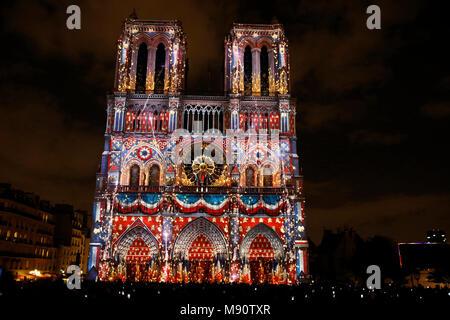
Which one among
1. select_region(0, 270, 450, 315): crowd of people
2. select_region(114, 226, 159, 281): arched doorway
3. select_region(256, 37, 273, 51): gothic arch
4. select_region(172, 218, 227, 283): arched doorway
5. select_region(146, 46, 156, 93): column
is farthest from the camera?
select_region(256, 37, 273, 51): gothic arch

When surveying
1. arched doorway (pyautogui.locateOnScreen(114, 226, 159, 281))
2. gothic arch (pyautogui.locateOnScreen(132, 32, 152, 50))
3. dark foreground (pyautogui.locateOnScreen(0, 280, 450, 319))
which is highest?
gothic arch (pyautogui.locateOnScreen(132, 32, 152, 50))

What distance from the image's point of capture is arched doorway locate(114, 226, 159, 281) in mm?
37125

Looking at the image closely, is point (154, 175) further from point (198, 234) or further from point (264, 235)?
point (264, 235)

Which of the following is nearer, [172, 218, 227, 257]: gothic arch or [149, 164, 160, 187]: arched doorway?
[172, 218, 227, 257]: gothic arch

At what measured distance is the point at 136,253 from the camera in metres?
37.9

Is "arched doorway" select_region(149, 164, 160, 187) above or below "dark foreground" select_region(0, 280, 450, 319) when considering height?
above

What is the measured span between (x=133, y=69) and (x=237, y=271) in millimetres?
23723

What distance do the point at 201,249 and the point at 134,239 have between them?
6413 millimetres

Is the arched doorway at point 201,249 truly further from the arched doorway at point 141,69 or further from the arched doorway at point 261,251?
the arched doorway at point 141,69

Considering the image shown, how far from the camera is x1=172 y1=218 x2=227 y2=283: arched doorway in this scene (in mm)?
37562

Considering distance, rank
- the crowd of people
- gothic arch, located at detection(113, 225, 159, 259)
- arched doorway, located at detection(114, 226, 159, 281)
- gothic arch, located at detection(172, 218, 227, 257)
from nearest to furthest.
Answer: the crowd of people < arched doorway, located at detection(114, 226, 159, 281) < gothic arch, located at detection(113, 225, 159, 259) < gothic arch, located at detection(172, 218, 227, 257)

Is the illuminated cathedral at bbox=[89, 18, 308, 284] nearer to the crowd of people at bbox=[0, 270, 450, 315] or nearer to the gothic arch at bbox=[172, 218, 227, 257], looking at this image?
the gothic arch at bbox=[172, 218, 227, 257]

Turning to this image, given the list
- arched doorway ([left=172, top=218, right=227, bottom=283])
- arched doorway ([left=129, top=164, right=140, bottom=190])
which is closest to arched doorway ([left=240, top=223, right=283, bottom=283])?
arched doorway ([left=172, top=218, right=227, bottom=283])

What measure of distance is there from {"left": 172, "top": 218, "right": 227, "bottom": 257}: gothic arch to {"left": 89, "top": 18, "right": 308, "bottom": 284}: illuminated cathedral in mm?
96
